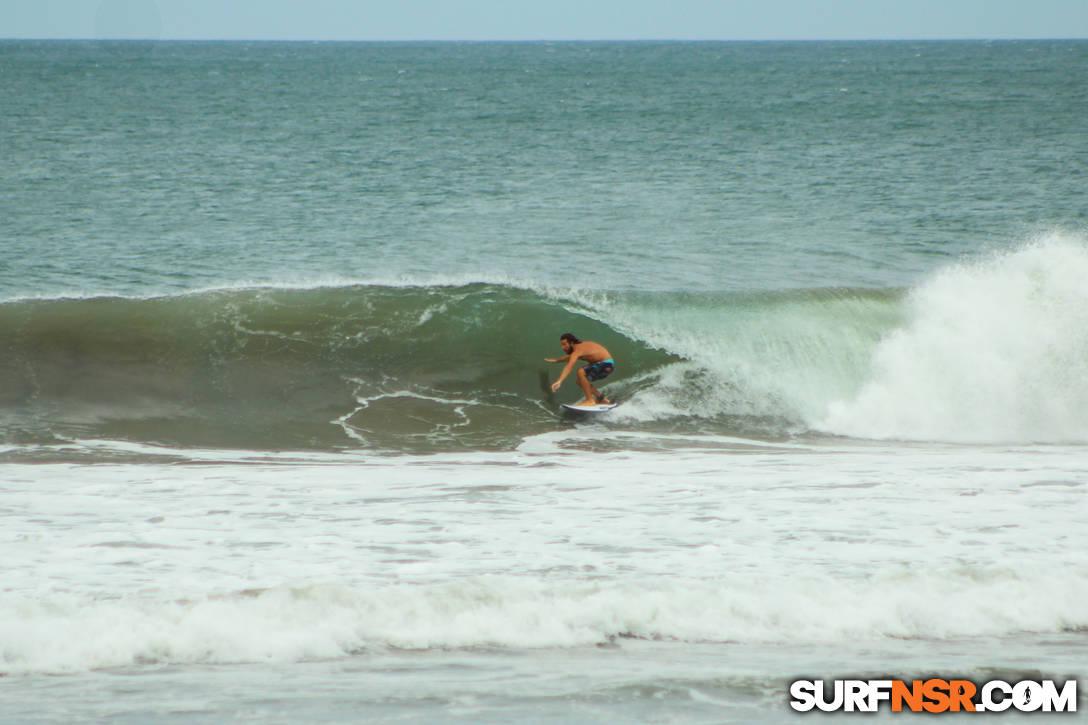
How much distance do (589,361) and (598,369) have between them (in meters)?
0.17

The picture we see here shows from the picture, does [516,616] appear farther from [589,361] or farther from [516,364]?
[516,364]

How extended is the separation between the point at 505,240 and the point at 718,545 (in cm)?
1520

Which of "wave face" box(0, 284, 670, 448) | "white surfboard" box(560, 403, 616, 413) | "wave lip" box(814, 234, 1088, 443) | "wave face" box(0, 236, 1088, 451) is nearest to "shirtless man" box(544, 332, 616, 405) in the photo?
"white surfboard" box(560, 403, 616, 413)

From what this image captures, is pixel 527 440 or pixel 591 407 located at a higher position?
pixel 591 407

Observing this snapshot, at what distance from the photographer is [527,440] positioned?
34.8 feet

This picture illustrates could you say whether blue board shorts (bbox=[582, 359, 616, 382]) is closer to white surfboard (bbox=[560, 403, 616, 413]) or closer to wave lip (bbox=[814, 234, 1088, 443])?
white surfboard (bbox=[560, 403, 616, 413])

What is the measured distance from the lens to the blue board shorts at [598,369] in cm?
1147

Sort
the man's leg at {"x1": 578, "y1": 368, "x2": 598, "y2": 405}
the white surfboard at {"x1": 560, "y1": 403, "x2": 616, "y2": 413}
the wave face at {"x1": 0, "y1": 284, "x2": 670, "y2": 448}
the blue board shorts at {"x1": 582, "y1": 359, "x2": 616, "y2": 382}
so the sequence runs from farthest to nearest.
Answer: the blue board shorts at {"x1": 582, "y1": 359, "x2": 616, "y2": 382}, the man's leg at {"x1": 578, "y1": 368, "x2": 598, "y2": 405}, the white surfboard at {"x1": 560, "y1": 403, "x2": 616, "y2": 413}, the wave face at {"x1": 0, "y1": 284, "x2": 670, "y2": 448}

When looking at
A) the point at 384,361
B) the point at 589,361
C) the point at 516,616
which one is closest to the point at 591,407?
the point at 589,361

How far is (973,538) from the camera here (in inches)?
240

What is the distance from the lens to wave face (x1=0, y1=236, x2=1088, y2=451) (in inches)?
433

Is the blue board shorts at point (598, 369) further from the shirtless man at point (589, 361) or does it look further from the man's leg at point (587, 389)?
the man's leg at point (587, 389)

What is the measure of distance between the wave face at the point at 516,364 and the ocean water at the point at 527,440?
0.19 ft

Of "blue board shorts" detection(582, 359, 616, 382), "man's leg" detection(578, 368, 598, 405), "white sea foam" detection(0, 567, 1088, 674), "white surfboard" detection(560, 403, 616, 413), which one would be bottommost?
"white sea foam" detection(0, 567, 1088, 674)
